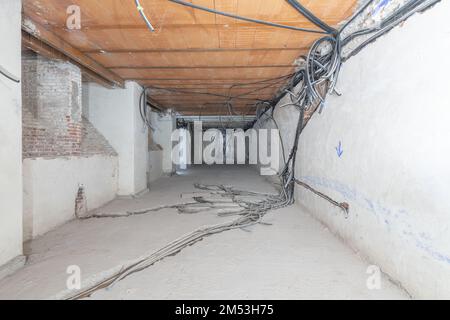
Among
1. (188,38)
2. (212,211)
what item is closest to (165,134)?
(212,211)

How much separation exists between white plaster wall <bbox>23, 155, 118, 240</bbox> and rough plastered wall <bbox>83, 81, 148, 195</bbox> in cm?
50

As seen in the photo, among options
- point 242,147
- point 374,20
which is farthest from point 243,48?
point 242,147

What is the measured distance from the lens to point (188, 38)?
270 centimetres

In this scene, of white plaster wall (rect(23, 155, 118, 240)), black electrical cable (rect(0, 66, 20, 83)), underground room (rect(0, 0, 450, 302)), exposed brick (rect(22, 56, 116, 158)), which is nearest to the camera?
underground room (rect(0, 0, 450, 302))

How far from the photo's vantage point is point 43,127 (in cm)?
296

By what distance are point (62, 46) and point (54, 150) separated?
125 centimetres

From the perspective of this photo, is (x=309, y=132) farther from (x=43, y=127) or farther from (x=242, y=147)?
(x=242, y=147)

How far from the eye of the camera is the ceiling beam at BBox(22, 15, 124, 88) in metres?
2.37

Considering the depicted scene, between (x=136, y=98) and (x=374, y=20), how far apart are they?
13.3 feet

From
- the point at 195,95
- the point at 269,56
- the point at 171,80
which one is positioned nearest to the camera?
the point at 269,56

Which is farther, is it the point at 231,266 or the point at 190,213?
the point at 190,213

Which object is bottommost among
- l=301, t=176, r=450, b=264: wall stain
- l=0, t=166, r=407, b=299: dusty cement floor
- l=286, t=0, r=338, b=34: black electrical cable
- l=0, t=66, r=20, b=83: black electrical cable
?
l=0, t=166, r=407, b=299: dusty cement floor

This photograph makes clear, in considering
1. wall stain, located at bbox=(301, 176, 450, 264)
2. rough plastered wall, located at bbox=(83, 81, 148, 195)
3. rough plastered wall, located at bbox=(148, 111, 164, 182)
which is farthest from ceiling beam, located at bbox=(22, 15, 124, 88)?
wall stain, located at bbox=(301, 176, 450, 264)

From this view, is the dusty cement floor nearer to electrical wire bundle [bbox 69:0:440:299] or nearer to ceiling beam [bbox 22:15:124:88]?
electrical wire bundle [bbox 69:0:440:299]
